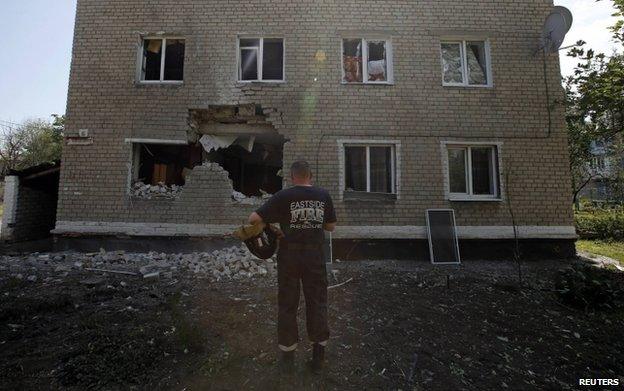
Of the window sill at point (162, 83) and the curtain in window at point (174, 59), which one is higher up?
the curtain in window at point (174, 59)

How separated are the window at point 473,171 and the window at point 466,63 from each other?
5.21 ft

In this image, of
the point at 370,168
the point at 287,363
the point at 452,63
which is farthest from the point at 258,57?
the point at 287,363

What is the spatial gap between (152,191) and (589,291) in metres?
8.38

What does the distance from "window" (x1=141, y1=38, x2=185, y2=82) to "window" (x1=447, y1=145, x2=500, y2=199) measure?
6741 millimetres

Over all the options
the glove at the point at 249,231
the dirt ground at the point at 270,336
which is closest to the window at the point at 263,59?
the dirt ground at the point at 270,336

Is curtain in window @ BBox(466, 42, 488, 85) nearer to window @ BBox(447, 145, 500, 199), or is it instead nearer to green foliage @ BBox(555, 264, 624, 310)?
window @ BBox(447, 145, 500, 199)

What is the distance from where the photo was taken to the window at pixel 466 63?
764cm

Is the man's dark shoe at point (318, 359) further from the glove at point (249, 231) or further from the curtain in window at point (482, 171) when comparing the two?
the curtain in window at point (482, 171)

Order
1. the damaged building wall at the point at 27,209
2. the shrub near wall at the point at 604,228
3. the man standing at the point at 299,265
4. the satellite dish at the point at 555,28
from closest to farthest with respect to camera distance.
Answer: the man standing at the point at 299,265 → the satellite dish at the point at 555,28 → the damaged building wall at the point at 27,209 → the shrub near wall at the point at 604,228

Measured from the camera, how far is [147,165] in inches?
309

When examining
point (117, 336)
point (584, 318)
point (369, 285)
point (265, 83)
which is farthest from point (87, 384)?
point (265, 83)

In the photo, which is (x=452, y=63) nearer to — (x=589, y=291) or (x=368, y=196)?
(x=368, y=196)

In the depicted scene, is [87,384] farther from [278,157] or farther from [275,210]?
[278,157]

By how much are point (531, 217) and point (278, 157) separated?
257 inches
